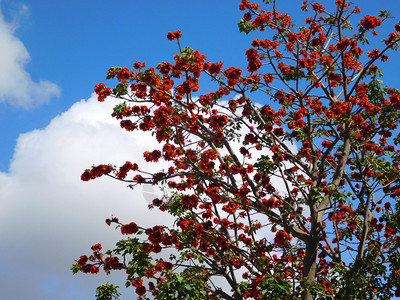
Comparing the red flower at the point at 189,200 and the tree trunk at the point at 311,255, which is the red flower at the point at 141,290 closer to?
the red flower at the point at 189,200

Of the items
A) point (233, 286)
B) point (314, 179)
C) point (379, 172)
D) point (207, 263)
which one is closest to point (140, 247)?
point (207, 263)

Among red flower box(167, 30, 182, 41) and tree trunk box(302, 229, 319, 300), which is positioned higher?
red flower box(167, 30, 182, 41)

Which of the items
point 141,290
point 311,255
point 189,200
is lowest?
point 311,255

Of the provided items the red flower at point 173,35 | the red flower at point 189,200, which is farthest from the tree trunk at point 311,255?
the red flower at point 173,35

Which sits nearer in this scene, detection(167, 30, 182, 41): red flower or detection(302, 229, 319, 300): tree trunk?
detection(302, 229, 319, 300): tree trunk

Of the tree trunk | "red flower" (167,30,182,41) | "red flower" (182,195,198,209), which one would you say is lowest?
the tree trunk

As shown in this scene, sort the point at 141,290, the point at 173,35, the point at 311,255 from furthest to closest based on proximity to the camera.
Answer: the point at 141,290 < the point at 173,35 < the point at 311,255

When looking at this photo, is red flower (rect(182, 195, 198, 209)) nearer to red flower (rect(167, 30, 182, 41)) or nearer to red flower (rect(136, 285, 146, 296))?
red flower (rect(136, 285, 146, 296))

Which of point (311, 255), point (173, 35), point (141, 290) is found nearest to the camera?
point (311, 255)

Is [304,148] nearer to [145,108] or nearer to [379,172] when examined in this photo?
[379,172]

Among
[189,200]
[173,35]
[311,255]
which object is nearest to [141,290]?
[189,200]

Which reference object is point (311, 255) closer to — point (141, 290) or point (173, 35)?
point (141, 290)

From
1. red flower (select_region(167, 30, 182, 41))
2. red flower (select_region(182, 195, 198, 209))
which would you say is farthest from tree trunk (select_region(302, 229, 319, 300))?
red flower (select_region(167, 30, 182, 41))

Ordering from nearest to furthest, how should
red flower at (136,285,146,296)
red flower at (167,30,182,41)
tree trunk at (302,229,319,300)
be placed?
tree trunk at (302,229,319,300)
red flower at (167,30,182,41)
red flower at (136,285,146,296)
